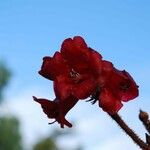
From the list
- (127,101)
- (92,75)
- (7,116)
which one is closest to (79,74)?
(92,75)

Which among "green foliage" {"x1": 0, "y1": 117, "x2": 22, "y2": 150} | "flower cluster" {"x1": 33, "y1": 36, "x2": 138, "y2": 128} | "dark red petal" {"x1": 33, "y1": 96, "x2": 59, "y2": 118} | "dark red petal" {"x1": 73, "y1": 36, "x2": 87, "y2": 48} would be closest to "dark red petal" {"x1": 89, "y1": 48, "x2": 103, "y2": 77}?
"flower cluster" {"x1": 33, "y1": 36, "x2": 138, "y2": 128}

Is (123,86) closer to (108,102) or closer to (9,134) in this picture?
(108,102)

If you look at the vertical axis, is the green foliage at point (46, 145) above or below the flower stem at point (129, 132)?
below

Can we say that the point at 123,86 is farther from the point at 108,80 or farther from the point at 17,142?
the point at 17,142

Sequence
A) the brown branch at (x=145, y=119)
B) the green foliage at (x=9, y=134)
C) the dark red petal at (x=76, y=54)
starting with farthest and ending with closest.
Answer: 1. the green foliage at (x=9, y=134)
2. the brown branch at (x=145, y=119)
3. the dark red petal at (x=76, y=54)

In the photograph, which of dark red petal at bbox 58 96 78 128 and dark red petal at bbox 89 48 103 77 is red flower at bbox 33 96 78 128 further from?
dark red petal at bbox 89 48 103 77

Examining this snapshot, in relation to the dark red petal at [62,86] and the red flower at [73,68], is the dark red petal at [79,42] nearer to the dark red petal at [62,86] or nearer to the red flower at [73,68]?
the red flower at [73,68]

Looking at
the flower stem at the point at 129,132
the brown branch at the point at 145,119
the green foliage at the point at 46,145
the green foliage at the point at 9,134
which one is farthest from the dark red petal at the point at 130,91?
the green foliage at the point at 46,145

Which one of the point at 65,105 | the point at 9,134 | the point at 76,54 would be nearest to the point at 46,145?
the point at 9,134
